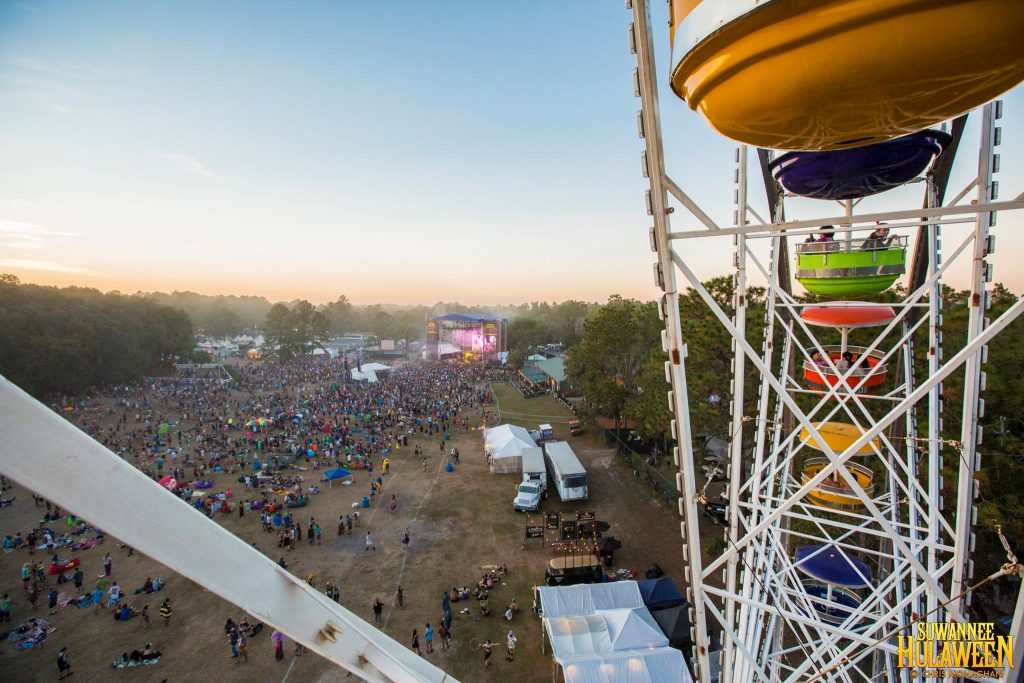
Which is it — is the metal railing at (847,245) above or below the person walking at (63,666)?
above

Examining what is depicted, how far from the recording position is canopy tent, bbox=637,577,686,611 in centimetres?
1131

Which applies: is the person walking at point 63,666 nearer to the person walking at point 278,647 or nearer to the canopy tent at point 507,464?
the person walking at point 278,647

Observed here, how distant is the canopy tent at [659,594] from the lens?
11312 millimetres

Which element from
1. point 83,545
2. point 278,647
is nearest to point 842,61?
point 278,647

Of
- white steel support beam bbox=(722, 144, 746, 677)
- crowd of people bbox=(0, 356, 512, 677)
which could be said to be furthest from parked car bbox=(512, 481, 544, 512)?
white steel support beam bbox=(722, 144, 746, 677)

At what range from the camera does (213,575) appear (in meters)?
1.47

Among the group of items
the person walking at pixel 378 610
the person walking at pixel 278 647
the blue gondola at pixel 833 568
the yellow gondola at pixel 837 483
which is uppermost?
the yellow gondola at pixel 837 483

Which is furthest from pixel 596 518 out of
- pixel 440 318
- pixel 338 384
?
pixel 440 318

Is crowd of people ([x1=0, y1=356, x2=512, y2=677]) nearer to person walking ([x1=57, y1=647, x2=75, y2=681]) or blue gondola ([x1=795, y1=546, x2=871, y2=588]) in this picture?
person walking ([x1=57, y1=647, x2=75, y2=681])

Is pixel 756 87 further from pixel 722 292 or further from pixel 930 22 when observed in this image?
pixel 722 292

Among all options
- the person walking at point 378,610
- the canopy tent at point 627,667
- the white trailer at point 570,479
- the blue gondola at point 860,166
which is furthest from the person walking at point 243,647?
the blue gondola at point 860,166

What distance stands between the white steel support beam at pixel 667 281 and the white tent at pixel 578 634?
6.86 meters

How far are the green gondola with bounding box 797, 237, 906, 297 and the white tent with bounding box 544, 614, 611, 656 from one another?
8.54 metres

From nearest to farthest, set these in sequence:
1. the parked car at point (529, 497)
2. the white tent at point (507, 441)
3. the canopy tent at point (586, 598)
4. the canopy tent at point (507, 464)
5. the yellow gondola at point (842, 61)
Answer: the yellow gondola at point (842, 61) < the canopy tent at point (586, 598) < the parked car at point (529, 497) < the canopy tent at point (507, 464) < the white tent at point (507, 441)
